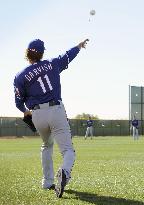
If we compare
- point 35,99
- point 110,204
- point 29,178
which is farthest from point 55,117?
point 29,178

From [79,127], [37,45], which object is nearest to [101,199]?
[37,45]

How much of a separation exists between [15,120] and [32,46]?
216 feet

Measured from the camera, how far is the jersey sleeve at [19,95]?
793 cm

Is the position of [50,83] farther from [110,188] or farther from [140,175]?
[140,175]

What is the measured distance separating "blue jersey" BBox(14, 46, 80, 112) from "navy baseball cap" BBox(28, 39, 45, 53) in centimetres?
19

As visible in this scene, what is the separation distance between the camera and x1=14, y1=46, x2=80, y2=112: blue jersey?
7.77m

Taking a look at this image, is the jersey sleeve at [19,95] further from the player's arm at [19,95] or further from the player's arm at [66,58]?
the player's arm at [66,58]

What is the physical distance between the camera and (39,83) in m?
7.80

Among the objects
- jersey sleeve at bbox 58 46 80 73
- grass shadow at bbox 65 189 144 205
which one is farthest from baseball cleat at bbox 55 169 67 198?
jersey sleeve at bbox 58 46 80 73

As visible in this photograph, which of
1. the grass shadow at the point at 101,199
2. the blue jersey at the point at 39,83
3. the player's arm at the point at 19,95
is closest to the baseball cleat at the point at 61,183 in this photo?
the grass shadow at the point at 101,199

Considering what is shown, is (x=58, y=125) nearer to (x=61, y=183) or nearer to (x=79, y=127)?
(x=61, y=183)

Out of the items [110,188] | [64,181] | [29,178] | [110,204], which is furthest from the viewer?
[29,178]

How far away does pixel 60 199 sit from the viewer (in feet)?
23.7

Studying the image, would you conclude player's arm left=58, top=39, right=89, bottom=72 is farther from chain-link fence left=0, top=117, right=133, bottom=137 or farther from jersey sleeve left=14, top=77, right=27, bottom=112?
chain-link fence left=0, top=117, right=133, bottom=137
